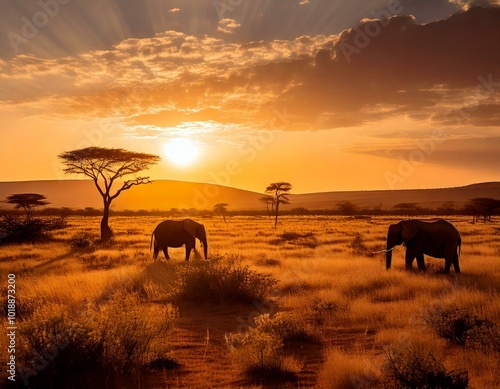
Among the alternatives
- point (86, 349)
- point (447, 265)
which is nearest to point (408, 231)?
point (447, 265)

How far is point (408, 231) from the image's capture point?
1522 cm

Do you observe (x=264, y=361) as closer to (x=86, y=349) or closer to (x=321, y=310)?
(x=86, y=349)

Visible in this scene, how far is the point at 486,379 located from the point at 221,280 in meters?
7.18

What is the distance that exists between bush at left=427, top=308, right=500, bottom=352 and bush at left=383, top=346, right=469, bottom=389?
194cm

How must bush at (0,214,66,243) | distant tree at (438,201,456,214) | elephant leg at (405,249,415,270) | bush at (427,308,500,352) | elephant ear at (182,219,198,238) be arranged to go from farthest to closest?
distant tree at (438,201,456,214) < bush at (0,214,66,243) < elephant ear at (182,219,198,238) < elephant leg at (405,249,415,270) < bush at (427,308,500,352)

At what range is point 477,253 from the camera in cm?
2189

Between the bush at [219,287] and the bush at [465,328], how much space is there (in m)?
4.63

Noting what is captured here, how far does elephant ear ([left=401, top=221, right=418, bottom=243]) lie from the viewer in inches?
596

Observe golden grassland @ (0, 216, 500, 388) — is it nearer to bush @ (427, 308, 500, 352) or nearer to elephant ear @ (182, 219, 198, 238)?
bush @ (427, 308, 500, 352)

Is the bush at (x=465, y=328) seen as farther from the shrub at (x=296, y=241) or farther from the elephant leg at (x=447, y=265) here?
the shrub at (x=296, y=241)

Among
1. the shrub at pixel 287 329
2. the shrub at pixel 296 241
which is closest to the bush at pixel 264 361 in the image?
the shrub at pixel 287 329

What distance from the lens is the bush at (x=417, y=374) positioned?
499 cm

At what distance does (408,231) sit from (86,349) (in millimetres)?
11591

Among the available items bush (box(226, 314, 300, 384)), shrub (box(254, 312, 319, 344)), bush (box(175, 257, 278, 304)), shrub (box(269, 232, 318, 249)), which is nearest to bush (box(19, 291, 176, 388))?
bush (box(226, 314, 300, 384))
